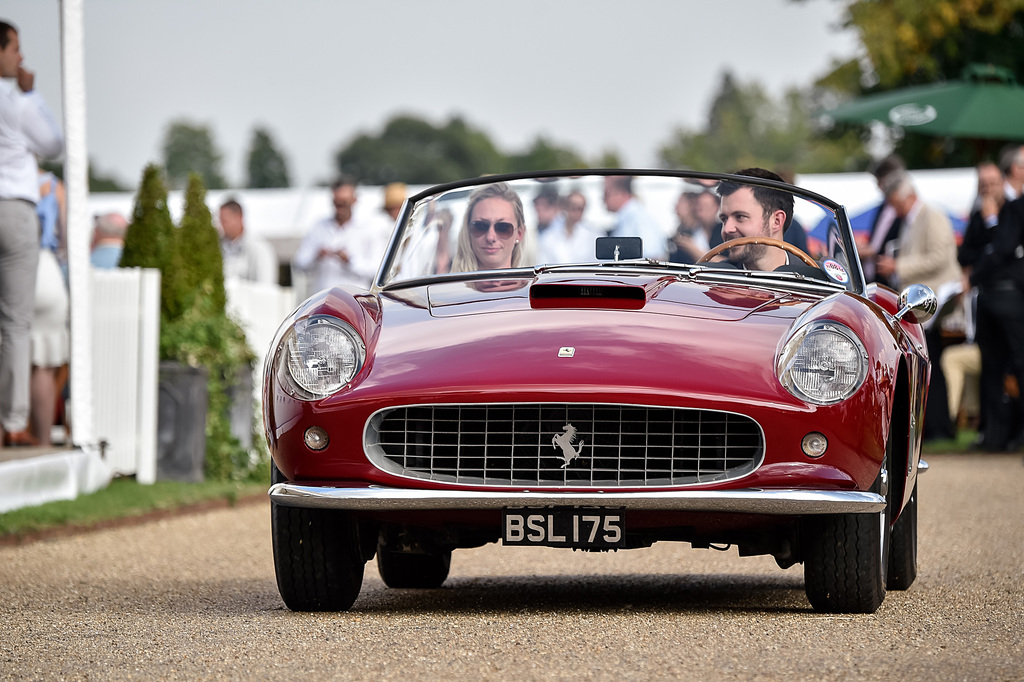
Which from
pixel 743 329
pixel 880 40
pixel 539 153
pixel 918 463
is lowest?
pixel 918 463

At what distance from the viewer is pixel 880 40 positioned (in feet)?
89.8

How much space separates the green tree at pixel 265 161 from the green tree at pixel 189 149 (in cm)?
1624

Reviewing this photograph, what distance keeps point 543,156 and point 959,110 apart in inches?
4401

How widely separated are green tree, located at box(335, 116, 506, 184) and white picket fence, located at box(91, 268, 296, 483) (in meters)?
102

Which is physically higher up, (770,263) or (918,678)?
(770,263)

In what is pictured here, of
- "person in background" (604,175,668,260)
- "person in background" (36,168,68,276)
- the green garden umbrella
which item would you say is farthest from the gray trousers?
the green garden umbrella

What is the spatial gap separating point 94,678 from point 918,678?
1.94 m

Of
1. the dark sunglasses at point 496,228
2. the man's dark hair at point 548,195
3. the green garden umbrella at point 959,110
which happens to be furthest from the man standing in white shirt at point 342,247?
the dark sunglasses at point 496,228

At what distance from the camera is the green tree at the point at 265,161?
4577 inches

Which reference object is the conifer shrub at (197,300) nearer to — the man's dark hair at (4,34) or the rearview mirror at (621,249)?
the man's dark hair at (4,34)

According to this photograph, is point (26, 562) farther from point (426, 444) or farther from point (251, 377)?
point (251, 377)

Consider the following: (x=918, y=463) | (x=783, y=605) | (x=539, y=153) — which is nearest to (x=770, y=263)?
(x=918, y=463)

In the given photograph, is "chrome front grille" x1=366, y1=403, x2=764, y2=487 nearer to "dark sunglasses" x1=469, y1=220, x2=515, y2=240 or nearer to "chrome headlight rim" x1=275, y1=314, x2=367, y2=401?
"chrome headlight rim" x1=275, y1=314, x2=367, y2=401

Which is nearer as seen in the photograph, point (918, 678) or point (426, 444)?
point (918, 678)
